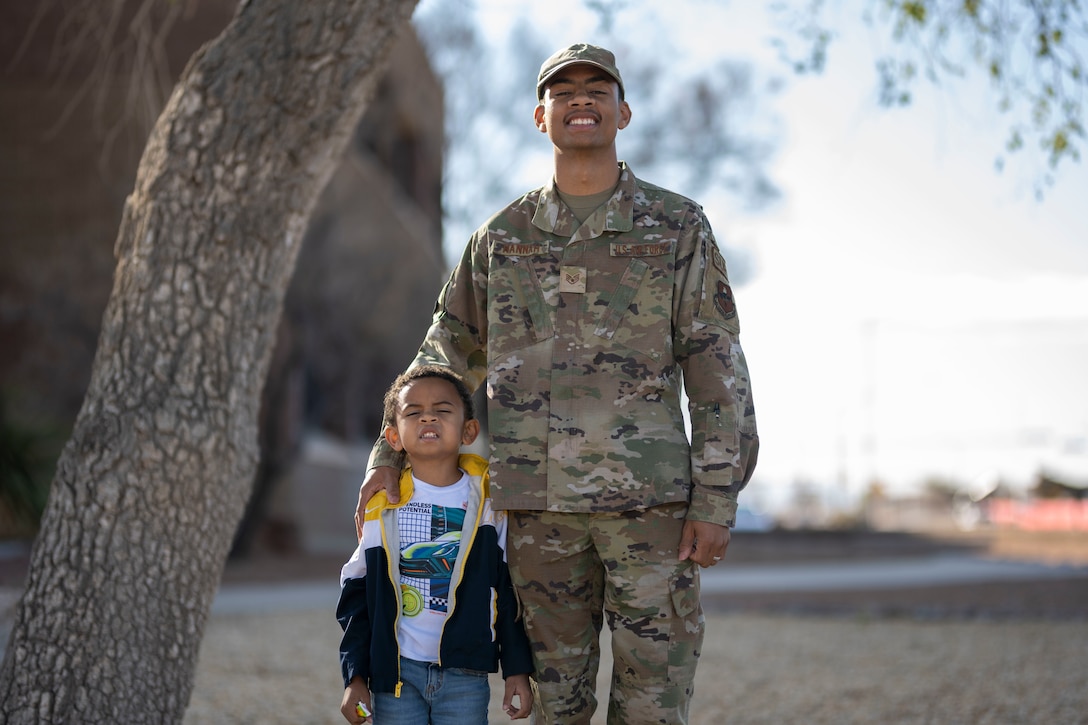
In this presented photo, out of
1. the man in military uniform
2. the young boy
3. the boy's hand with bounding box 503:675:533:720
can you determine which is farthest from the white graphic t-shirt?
the boy's hand with bounding box 503:675:533:720

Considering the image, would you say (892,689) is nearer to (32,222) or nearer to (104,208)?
(104,208)

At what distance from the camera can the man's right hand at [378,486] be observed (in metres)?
3.17

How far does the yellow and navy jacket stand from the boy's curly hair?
0.20m

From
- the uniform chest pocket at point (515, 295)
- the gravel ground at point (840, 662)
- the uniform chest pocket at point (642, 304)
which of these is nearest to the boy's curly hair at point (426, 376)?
the uniform chest pocket at point (515, 295)

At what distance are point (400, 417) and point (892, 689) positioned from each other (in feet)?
15.7

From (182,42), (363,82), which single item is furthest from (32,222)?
(363,82)

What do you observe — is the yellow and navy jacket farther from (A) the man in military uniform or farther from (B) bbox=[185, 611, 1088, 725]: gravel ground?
(B) bbox=[185, 611, 1088, 725]: gravel ground

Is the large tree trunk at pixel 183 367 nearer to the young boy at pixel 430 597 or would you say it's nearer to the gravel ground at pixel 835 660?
the young boy at pixel 430 597

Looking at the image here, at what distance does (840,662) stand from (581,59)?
6.01 metres

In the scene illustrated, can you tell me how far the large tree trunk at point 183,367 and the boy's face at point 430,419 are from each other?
1061 millimetres

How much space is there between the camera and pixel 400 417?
317 centimetres

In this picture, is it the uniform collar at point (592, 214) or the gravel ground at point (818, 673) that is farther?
the gravel ground at point (818, 673)

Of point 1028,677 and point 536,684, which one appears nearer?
point 536,684

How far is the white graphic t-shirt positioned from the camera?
310 cm
